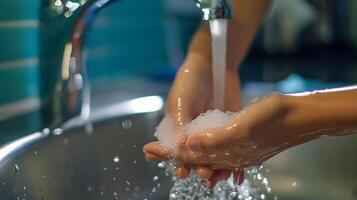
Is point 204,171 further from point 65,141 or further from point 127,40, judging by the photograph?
point 127,40

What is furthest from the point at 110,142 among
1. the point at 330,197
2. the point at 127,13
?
the point at 127,13

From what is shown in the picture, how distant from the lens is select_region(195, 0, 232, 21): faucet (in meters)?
0.52

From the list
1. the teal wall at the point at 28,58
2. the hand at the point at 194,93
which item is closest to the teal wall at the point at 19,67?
the teal wall at the point at 28,58

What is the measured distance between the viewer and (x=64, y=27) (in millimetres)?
646

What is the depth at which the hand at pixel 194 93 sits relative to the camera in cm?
56

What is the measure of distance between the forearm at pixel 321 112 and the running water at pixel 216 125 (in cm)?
5

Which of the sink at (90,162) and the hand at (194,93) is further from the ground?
the hand at (194,93)

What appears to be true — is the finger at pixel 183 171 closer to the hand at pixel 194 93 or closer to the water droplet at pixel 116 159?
the hand at pixel 194 93

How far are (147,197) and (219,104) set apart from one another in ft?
0.44

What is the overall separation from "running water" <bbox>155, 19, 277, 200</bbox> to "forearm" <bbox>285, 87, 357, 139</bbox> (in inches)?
1.9

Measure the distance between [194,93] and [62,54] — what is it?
158 millimetres

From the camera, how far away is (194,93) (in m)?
0.58

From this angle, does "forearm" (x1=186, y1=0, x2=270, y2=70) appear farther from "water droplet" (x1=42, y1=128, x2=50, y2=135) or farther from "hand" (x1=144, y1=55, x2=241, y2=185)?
"water droplet" (x1=42, y1=128, x2=50, y2=135)

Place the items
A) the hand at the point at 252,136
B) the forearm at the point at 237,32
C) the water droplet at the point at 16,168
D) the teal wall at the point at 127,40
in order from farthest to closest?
the teal wall at the point at 127,40 < the forearm at the point at 237,32 < the water droplet at the point at 16,168 < the hand at the point at 252,136
